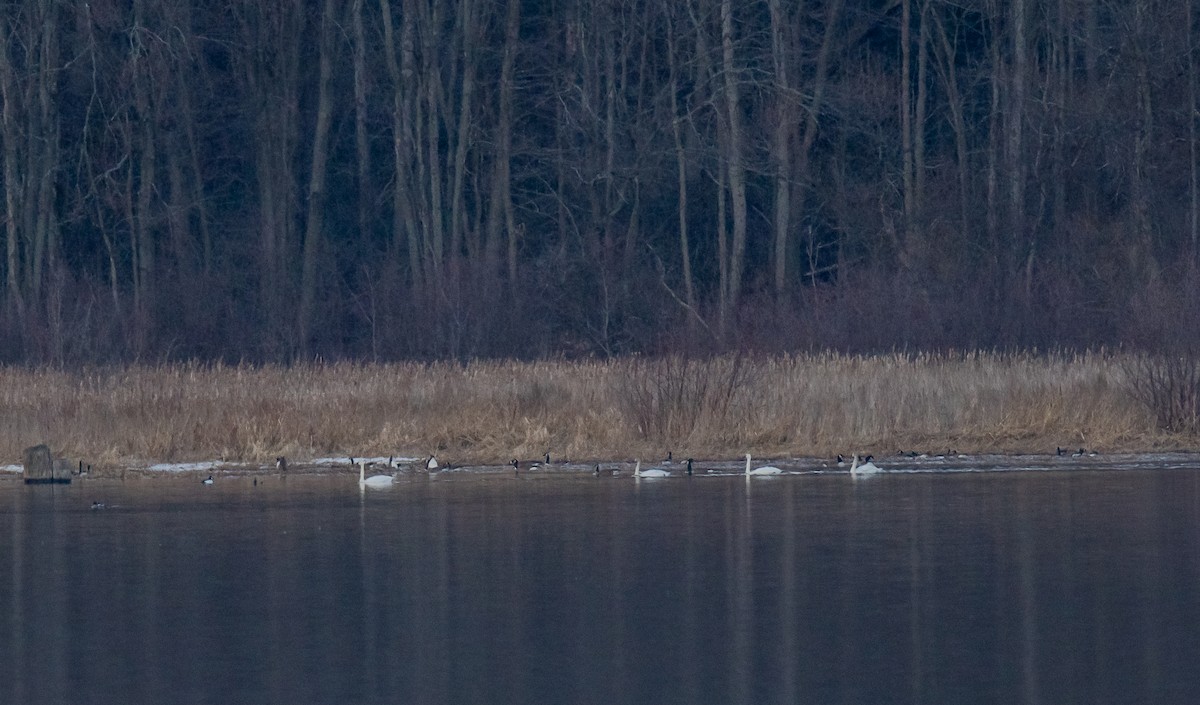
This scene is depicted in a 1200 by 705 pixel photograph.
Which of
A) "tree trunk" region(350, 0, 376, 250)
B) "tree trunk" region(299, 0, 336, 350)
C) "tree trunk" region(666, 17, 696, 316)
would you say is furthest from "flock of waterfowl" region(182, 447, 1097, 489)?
"tree trunk" region(350, 0, 376, 250)

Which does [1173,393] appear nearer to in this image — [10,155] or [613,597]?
[613,597]

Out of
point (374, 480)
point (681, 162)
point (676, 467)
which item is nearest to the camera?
point (374, 480)

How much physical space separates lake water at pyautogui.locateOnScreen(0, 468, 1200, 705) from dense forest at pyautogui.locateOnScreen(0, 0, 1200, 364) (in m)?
17.9

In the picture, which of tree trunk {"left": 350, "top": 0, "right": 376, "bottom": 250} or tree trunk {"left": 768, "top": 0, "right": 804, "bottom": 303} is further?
tree trunk {"left": 350, "top": 0, "right": 376, "bottom": 250}

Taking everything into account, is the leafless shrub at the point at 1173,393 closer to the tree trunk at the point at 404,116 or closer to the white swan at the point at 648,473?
the white swan at the point at 648,473

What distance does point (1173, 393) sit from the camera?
17.8 m

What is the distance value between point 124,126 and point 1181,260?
2128 cm

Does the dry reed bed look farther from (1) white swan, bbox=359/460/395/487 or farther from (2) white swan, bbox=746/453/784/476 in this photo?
(1) white swan, bbox=359/460/395/487

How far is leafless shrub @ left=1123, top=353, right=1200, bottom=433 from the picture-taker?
17.7 meters

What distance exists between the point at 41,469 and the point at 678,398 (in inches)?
243

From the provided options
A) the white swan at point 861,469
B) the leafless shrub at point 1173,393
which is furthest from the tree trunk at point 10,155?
the leafless shrub at point 1173,393

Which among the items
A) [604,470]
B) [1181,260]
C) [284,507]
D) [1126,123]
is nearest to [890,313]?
[1181,260]

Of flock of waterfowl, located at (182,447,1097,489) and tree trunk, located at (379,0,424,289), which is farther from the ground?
tree trunk, located at (379,0,424,289)

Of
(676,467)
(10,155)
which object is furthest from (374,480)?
(10,155)
